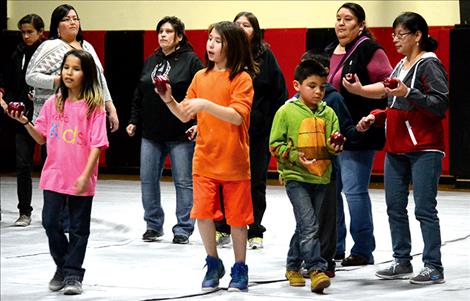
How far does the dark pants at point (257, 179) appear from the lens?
9211 millimetres

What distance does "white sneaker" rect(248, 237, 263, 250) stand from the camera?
9.26 meters

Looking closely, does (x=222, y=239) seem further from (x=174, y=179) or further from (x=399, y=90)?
(x=399, y=90)

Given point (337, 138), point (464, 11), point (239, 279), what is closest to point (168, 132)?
point (239, 279)

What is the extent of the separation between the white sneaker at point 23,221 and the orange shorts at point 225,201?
427 centimetres

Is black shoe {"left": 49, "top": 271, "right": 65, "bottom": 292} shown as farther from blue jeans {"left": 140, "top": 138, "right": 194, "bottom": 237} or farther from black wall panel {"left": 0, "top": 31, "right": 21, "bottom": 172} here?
black wall panel {"left": 0, "top": 31, "right": 21, "bottom": 172}

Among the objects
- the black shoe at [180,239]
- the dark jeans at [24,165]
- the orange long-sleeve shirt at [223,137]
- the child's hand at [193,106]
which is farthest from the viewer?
the dark jeans at [24,165]

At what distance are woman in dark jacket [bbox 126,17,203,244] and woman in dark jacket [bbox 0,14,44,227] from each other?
5.36ft

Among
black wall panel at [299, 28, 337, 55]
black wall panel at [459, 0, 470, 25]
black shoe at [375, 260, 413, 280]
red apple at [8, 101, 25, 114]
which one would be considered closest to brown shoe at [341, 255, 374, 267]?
black shoe at [375, 260, 413, 280]

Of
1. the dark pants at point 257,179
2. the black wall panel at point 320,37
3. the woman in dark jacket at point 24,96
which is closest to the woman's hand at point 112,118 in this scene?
the dark pants at point 257,179

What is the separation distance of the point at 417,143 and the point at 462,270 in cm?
118

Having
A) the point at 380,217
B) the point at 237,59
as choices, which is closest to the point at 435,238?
the point at 237,59

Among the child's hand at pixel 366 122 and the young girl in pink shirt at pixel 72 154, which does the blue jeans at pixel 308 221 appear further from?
the young girl in pink shirt at pixel 72 154

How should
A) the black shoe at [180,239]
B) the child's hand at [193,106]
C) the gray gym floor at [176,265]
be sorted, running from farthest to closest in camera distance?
the black shoe at [180,239]
the gray gym floor at [176,265]
the child's hand at [193,106]

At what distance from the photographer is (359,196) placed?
27.2 ft
